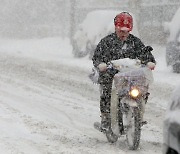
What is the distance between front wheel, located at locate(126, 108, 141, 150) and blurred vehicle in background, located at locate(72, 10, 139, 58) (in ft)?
41.2

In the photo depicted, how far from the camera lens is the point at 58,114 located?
945 centimetres

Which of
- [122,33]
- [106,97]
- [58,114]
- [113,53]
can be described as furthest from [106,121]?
[58,114]

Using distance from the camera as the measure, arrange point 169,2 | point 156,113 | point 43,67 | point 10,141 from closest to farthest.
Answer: point 10,141, point 156,113, point 43,67, point 169,2

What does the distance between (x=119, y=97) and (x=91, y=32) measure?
47.4 feet

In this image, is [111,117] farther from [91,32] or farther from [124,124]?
[91,32]

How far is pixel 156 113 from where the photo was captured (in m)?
9.62

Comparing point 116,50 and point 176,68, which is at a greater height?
point 116,50

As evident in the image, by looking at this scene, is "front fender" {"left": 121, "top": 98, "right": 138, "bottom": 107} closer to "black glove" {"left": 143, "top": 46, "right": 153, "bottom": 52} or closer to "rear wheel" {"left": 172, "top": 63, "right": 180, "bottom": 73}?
"black glove" {"left": 143, "top": 46, "right": 153, "bottom": 52}

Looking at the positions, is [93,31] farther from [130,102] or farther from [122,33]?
[130,102]

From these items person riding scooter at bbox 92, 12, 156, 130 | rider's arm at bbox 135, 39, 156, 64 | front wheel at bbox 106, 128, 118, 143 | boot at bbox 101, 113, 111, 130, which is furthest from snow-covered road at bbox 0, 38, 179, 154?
rider's arm at bbox 135, 39, 156, 64

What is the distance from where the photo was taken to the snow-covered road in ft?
22.8

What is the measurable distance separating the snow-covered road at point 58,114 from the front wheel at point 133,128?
11 centimetres

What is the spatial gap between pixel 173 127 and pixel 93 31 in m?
17.5

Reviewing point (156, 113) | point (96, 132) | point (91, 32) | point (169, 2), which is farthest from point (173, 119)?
point (169, 2)
